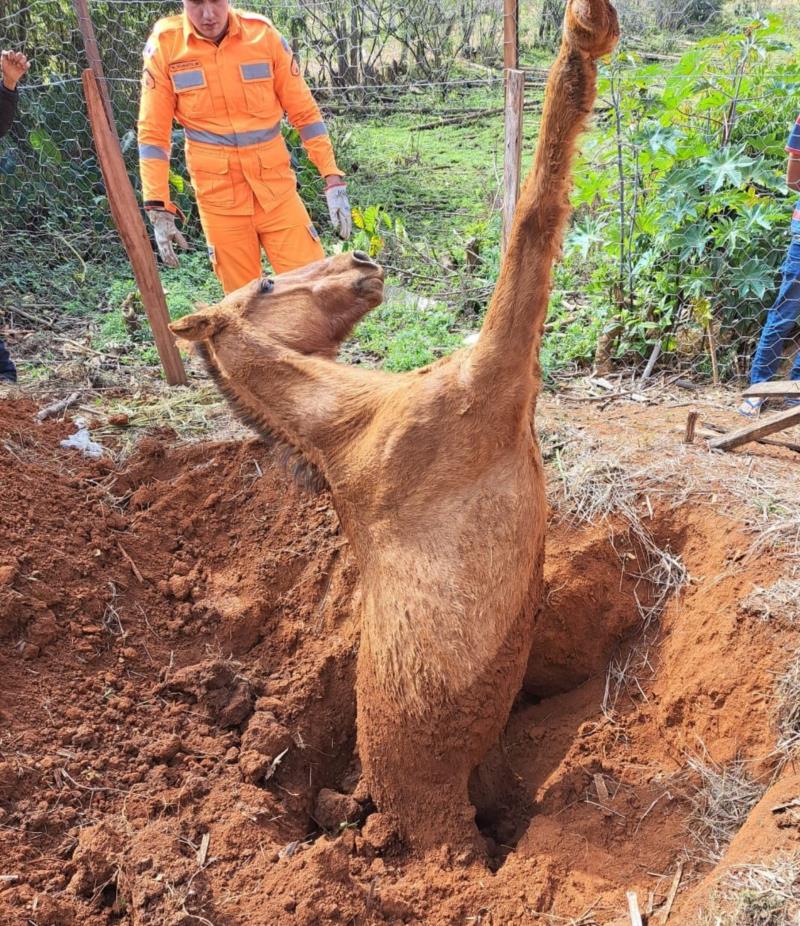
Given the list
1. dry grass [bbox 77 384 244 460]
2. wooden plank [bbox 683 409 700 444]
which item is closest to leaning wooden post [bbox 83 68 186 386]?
dry grass [bbox 77 384 244 460]

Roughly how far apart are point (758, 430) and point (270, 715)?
2.62m

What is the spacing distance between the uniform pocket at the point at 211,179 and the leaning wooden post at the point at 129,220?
419 mm

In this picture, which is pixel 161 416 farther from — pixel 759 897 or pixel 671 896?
pixel 759 897

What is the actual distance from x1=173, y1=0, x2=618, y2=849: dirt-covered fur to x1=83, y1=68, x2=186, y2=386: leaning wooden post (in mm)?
2225

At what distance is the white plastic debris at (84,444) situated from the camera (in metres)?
4.39

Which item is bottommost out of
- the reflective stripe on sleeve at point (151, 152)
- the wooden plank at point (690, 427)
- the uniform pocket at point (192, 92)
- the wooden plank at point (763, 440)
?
the wooden plank at point (763, 440)

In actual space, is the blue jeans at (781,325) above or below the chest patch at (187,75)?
below

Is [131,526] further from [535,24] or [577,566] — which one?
[535,24]

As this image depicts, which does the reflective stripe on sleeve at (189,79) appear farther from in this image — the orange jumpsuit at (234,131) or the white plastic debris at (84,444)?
the white plastic debris at (84,444)

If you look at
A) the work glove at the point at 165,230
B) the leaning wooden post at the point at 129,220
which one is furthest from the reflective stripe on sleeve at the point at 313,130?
the leaning wooden post at the point at 129,220

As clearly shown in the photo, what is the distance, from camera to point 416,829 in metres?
2.73

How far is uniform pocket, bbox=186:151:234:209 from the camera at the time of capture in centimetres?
482

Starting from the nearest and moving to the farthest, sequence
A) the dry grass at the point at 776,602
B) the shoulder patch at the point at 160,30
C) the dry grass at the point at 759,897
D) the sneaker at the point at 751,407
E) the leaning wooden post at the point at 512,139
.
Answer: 1. the dry grass at the point at 759,897
2. the dry grass at the point at 776,602
3. the leaning wooden post at the point at 512,139
4. the sneaker at the point at 751,407
5. the shoulder patch at the point at 160,30

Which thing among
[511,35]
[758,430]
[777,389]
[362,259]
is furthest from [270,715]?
[511,35]
